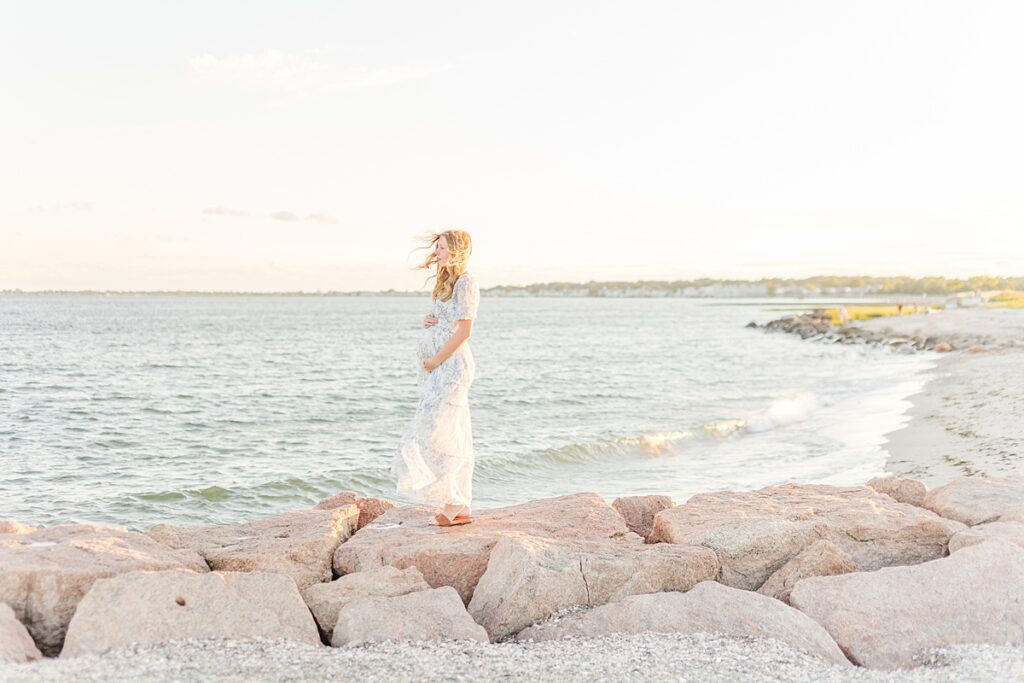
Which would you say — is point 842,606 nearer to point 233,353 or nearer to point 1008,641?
point 1008,641

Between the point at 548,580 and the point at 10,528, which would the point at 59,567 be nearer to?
the point at 10,528

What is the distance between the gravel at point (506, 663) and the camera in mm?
4473

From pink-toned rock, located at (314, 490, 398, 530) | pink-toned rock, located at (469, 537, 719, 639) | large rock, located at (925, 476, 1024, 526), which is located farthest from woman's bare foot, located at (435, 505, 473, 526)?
large rock, located at (925, 476, 1024, 526)

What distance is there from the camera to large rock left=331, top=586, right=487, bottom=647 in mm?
5195

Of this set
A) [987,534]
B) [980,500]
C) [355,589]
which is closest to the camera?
[355,589]

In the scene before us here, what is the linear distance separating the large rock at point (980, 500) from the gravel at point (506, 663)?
7.81 ft

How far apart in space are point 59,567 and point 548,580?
11.0 feet

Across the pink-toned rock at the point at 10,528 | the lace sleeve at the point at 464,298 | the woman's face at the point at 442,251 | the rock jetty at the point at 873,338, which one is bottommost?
the rock jetty at the point at 873,338

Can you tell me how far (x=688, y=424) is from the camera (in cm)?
2044

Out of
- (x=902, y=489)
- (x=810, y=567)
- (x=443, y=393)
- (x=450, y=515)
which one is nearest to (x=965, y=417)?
(x=902, y=489)

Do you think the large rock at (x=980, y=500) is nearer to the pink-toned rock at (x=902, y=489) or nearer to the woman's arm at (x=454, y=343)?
the pink-toned rock at (x=902, y=489)

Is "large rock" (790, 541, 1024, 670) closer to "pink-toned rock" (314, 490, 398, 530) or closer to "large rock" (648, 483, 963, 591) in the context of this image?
"large rock" (648, 483, 963, 591)

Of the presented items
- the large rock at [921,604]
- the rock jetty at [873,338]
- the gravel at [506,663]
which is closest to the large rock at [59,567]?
the gravel at [506,663]

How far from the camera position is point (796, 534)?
6.52 metres
